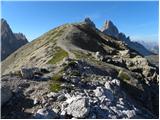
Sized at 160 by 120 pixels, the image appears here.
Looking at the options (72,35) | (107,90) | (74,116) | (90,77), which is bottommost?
(74,116)

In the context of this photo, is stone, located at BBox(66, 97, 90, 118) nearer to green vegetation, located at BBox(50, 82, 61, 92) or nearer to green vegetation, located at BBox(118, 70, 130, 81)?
green vegetation, located at BBox(50, 82, 61, 92)

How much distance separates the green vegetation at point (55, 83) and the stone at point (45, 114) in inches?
282

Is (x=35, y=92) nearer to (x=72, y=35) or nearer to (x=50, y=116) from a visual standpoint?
(x=50, y=116)

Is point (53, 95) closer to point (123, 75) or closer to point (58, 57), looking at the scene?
point (123, 75)

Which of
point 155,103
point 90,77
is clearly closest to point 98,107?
point 90,77

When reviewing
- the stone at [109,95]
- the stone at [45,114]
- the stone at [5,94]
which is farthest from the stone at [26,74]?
the stone at [45,114]

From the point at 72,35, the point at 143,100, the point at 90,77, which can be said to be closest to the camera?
the point at 90,77

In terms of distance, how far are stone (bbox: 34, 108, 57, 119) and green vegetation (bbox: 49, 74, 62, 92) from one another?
7152 mm

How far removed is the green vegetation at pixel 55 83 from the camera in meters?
36.4

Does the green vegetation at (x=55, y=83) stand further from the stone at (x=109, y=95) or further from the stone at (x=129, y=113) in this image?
the stone at (x=129, y=113)

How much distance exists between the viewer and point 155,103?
65.8m

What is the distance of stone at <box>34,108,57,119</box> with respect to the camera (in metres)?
28.2

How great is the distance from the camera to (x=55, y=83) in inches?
1528

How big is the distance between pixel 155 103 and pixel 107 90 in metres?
31.3
